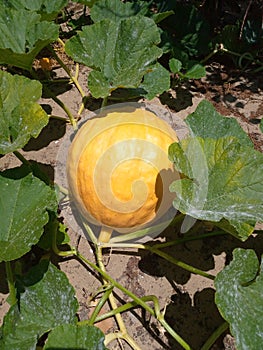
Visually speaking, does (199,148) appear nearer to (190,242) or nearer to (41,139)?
(190,242)

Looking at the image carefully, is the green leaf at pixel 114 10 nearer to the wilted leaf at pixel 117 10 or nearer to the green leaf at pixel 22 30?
the wilted leaf at pixel 117 10

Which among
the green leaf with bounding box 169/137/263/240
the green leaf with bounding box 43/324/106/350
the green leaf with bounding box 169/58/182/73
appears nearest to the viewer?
the green leaf with bounding box 43/324/106/350

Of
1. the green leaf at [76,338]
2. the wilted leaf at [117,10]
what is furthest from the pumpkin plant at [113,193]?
the wilted leaf at [117,10]

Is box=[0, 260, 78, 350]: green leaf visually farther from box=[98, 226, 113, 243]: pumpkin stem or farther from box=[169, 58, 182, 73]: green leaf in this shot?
box=[169, 58, 182, 73]: green leaf

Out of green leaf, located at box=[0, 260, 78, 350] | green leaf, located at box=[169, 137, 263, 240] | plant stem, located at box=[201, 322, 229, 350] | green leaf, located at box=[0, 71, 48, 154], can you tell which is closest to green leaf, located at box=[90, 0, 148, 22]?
green leaf, located at box=[0, 71, 48, 154]

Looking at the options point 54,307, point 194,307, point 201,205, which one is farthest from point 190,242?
point 54,307

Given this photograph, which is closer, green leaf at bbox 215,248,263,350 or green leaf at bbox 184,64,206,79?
green leaf at bbox 215,248,263,350
